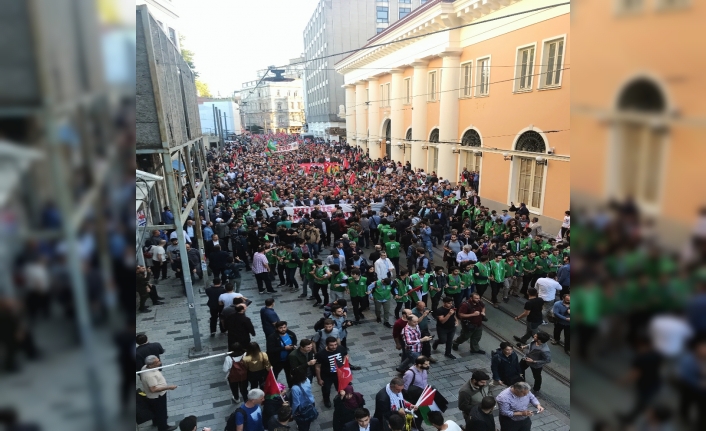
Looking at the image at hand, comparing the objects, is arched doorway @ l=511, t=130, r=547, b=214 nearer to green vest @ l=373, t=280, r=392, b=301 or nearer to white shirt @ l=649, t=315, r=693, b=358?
green vest @ l=373, t=280, r=392, b=301

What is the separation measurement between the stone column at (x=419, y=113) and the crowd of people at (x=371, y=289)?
7.92 meters

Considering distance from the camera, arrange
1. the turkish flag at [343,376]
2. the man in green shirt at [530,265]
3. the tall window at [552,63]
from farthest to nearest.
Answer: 1. the tall window at [552,63]
2. the man in green shirt at [530,265]
3. the turkish flag at [343,376]

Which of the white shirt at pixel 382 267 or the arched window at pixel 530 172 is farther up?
the arched window at pixel 530 172

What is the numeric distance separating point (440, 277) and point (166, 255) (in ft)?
23.8

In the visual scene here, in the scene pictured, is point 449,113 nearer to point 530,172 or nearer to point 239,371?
point 530,172

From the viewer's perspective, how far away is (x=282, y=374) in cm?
750

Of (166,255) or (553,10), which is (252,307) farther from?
(553,10)

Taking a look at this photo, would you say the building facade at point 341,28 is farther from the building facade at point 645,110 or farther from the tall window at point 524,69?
the building facade at point 645,110

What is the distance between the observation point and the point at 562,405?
20.5ft

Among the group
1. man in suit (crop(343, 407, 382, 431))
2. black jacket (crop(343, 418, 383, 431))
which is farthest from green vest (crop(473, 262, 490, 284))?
man in suit (crop(343, 407, 382, 431))

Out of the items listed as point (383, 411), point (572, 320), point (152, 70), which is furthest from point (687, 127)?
point (152, 70)

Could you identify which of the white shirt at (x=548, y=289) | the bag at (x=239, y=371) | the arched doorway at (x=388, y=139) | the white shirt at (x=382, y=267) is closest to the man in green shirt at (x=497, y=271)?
the white shirt at (x=548, y=289)

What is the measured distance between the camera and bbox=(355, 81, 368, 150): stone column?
39.6 m

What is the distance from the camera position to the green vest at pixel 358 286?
8794 millimetres
